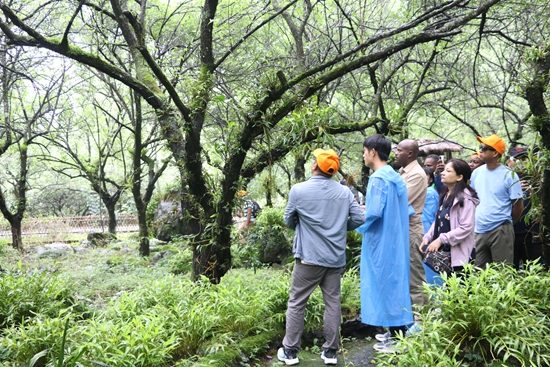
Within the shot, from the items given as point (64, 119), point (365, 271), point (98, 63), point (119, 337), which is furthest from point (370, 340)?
point (64, 119)

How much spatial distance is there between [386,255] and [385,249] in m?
0.05

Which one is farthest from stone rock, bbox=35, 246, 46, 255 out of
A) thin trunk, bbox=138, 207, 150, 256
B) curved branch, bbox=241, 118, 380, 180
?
curved branch, bbox=241, 118, 380, 180

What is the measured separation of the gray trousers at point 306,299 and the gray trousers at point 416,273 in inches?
34.8

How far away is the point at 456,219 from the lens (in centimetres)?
416

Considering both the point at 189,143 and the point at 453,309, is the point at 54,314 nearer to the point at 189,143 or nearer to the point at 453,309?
the point at 189,143

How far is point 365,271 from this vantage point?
3822mm

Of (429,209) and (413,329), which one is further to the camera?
(429,209)

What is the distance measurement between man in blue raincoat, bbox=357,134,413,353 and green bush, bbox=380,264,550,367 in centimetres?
31

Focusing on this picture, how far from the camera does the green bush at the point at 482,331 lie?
2.95 m

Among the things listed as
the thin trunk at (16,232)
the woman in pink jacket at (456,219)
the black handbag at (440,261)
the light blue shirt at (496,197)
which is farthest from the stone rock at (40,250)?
the light blue shirt at (496,197)

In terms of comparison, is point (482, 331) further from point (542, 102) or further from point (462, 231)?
point (542, 102)

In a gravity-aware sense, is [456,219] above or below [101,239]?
above

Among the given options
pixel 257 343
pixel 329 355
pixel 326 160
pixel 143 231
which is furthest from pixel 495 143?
pixel 143 231

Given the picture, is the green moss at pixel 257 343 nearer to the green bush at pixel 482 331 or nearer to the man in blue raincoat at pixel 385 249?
the man in blue raincoat at pixel 385 249
